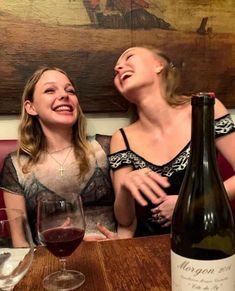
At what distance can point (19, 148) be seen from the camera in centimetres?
154

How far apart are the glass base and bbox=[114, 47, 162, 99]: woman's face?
85 cm

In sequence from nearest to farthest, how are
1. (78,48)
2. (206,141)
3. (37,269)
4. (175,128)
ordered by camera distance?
(206,141) < (37,269) < (175,128) < (78,48)

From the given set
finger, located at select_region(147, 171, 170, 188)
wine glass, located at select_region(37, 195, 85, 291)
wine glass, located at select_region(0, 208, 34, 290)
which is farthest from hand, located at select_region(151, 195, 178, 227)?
wine glass, located at select_region(0, 208, 34, 290)

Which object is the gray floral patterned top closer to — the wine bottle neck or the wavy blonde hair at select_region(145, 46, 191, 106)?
the wavy blonde hair at select_region(145, 46, 191, 106)

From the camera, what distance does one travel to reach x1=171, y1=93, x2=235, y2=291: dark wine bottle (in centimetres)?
55

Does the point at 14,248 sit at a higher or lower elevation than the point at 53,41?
lower

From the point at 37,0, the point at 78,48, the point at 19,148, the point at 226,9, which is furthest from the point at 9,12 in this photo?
the point at 226,9

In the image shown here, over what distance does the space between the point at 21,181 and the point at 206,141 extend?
3.55ft

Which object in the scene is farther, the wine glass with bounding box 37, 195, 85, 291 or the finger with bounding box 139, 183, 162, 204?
the finger with bounding box 139, 183, 162, 204

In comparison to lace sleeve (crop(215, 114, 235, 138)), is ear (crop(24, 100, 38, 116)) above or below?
above

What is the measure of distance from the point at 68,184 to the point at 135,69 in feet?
1.77

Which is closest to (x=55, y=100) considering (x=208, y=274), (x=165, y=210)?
(x=165, y=210)

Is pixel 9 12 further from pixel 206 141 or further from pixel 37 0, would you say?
pixel 206 141

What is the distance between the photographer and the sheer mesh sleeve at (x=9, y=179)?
1.51 m
